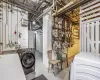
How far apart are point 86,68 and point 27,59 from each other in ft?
8.77

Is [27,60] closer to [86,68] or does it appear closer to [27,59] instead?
[27,59]

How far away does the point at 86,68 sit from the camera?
139 centimetres

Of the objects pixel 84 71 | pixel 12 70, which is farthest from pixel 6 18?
pixel 84 71

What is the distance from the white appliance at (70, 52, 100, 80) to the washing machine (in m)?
2.31

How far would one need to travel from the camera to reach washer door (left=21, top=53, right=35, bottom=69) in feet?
11.1

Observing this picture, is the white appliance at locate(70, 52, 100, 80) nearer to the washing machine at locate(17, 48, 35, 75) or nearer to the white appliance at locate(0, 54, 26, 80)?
the white appliance at locate(0, 54, 26, 80)

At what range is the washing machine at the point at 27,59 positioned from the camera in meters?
3.37

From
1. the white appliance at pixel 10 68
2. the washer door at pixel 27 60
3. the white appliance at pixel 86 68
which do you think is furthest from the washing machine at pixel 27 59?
the white appliance at pixel 86 68

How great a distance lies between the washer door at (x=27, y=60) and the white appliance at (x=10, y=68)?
53cm

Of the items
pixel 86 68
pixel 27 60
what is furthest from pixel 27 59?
pixel 86 68

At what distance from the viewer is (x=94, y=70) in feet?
4.26

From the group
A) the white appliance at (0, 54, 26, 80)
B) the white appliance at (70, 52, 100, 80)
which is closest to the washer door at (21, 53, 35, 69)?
the white appliance at (0, 54, 26, 80)

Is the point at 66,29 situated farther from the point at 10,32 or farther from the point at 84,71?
the point at 84,71

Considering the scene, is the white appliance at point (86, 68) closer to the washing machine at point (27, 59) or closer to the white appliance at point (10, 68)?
the white appliance at point (10, 68)
